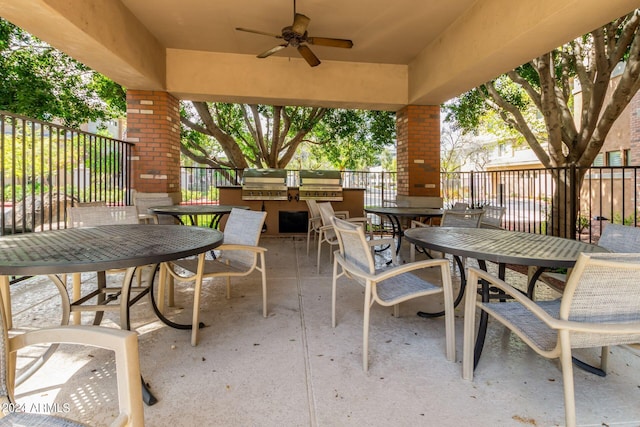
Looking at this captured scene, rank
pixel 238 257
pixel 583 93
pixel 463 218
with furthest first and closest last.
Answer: pixel 583 93
pixel 463 218
pixel 238 257

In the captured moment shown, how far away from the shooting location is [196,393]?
1.59m

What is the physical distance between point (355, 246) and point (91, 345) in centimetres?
139

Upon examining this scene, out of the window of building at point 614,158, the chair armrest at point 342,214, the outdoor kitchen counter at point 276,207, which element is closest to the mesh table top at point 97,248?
the chair armrest at point 342,214

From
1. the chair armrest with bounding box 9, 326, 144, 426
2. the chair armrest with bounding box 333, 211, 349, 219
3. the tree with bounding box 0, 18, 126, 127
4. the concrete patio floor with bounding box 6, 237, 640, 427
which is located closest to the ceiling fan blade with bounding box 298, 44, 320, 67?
the chair armrest with bounding box 333, 211, 349, 219

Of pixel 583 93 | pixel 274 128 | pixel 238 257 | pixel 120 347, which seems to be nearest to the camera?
pixel 120 347

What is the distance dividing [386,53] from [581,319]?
16.8 ft

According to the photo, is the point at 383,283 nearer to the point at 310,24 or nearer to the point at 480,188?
the point at 310,24

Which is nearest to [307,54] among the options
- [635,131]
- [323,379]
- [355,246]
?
[355,246]

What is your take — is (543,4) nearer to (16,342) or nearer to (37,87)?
Result: (16,342)

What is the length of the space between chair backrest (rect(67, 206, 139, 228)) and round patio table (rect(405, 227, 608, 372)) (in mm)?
2427

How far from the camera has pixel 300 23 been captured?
350cm

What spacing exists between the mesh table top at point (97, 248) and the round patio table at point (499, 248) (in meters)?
1.33

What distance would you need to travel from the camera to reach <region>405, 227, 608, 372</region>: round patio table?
158 cm

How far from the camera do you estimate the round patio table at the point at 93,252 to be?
131 cm
